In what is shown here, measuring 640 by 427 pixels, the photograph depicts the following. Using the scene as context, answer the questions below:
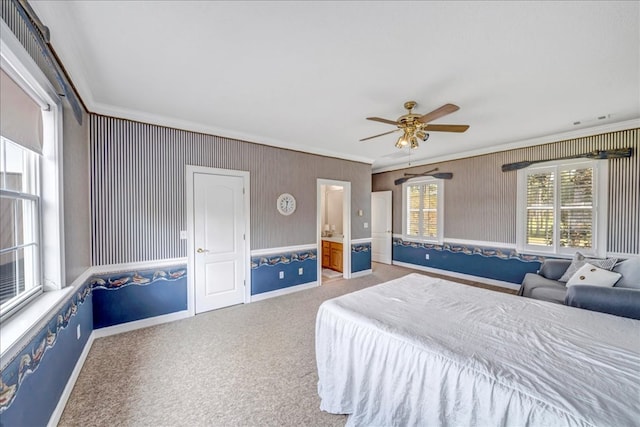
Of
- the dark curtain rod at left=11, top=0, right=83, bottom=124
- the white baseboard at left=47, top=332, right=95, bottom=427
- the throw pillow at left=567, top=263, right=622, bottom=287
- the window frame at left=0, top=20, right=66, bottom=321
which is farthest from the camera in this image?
the throw pillow at left=567, top=263, right=622, bottom=287

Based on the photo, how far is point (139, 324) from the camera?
3.12m

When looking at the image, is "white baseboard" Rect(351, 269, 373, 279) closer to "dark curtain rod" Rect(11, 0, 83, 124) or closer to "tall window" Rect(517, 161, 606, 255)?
"tall window" Rect(517, 161, 606, 255)

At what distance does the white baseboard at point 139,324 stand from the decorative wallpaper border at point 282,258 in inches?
45.0

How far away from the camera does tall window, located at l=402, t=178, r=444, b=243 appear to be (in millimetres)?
5633

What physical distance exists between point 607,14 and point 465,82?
90 cm

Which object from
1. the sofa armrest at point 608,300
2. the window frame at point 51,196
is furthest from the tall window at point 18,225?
the sofa armrest at point 608,300

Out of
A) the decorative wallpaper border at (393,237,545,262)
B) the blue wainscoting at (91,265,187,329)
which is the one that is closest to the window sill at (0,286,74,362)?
the blue wainscoting at (91,265,187,329)

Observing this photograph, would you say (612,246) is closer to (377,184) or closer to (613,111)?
(613,111)

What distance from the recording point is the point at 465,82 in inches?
93.0

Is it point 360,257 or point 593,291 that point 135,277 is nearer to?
point 360,257

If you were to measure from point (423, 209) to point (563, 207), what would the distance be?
2.36 m

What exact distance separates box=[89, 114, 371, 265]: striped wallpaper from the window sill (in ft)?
3.99

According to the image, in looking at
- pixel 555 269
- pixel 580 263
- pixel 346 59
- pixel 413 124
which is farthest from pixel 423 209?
pixel 346 59

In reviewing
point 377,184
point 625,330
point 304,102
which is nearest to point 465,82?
point 304,102
